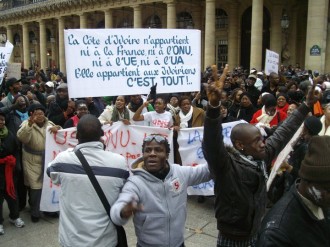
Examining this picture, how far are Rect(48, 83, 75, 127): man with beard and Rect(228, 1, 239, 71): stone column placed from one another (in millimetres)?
21336

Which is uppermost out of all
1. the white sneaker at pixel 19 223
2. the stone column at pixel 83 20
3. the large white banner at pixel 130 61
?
the stone column at pixel 83 20

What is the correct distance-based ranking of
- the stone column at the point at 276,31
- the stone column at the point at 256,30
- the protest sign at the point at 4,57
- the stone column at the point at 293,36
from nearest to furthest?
the protest sign at the point at 4,57, the stone column at the point at 256,30, the stone column at the point at 276,31, the stone column at the point at 293,36

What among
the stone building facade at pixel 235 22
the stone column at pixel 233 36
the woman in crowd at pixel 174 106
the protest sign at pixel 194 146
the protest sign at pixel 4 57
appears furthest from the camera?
the stone column at pixel 233 36

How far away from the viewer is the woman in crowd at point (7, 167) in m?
4.77

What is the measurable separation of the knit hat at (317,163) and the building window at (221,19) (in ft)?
89.2

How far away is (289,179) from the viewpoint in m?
3.72

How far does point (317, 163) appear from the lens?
1.61 meters

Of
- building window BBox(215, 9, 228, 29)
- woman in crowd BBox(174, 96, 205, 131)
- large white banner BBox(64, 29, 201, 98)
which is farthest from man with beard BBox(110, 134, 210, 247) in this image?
building window BBox(215, 9, 228, 29)

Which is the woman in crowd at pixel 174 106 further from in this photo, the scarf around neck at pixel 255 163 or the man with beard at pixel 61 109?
the scarf around neck at pixel 255 163

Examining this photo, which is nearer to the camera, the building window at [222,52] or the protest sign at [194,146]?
the protest sign at [194,146]

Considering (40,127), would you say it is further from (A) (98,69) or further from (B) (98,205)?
(B) (98,205)

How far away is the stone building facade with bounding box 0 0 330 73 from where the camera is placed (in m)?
18.4

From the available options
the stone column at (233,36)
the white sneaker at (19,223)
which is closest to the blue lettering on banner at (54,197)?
the white sneaker at (19,223)

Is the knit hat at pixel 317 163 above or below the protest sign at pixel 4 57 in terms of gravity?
below
